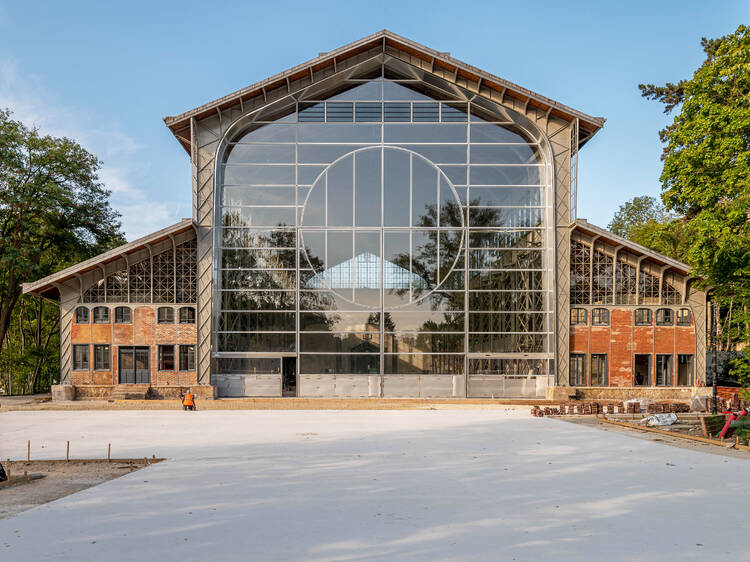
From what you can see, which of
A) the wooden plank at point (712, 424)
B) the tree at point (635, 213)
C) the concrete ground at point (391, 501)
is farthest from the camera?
the tree at point (635, 213)

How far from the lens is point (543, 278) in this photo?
32.9m

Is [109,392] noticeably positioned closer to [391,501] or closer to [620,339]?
[391,501]

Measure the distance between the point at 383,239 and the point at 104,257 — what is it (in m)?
16.2

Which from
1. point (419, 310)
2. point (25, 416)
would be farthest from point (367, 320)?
point (25, 416)

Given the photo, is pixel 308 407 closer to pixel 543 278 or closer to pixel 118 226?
pixel 543 278

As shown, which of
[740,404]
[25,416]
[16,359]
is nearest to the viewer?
[25,416]

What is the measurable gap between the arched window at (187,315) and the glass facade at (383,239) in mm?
1586

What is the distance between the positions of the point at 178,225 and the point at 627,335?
2755cm

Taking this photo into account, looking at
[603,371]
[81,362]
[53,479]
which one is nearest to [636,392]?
[603,371]

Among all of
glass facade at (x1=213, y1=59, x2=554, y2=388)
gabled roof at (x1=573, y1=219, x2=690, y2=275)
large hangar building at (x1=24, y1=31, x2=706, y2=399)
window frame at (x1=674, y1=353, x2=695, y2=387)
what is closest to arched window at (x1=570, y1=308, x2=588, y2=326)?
large hangar building at (x1=24, y1=31, x2=706, y2=399)

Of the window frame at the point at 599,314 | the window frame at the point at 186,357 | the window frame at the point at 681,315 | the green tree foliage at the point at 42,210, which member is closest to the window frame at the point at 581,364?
the window frame at the point at 599,314

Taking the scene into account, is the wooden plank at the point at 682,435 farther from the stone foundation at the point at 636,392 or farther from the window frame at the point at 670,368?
the window frame at the point at 670,368

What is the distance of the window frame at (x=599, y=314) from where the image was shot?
32.7 metres

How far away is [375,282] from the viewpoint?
32.5 m
